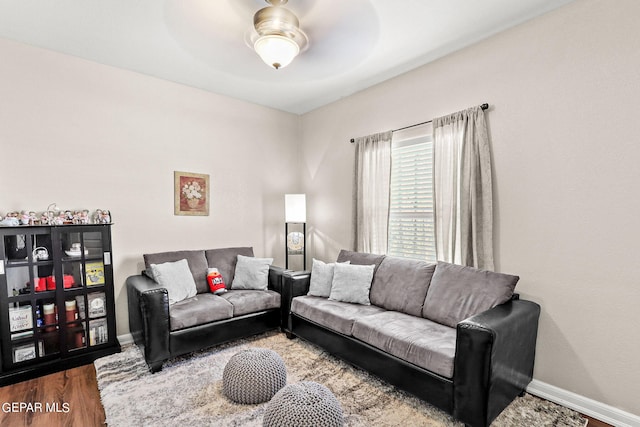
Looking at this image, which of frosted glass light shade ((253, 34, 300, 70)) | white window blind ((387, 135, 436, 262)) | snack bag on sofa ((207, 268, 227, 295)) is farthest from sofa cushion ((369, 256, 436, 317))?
frosted glass light shade ((253, 34, 300, 70))

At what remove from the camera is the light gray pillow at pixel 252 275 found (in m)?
3.63

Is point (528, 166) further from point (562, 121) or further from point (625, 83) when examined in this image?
point (625, 83)

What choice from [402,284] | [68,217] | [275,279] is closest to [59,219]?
[68,217]

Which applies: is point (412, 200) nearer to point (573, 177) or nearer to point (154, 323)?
point (573, 177)

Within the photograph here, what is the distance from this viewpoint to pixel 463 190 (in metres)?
2.79

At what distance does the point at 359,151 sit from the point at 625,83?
2332 millimetres

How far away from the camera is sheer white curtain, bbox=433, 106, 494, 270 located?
8.74ft

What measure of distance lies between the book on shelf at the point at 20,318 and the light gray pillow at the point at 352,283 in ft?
8.68

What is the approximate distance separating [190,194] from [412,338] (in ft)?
9.59

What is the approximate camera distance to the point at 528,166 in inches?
97.3

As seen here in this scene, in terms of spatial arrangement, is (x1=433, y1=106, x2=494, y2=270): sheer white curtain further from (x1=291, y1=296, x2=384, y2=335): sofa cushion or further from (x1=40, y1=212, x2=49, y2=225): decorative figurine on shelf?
(x1=40, y1=212, x2=49, y2=225): decorative figurine on shelf

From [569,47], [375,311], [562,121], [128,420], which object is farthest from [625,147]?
[128,420]

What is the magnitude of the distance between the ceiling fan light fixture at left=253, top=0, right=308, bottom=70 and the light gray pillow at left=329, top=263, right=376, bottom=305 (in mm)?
2061

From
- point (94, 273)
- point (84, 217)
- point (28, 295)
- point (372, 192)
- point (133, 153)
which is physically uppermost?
point (133, 153)
